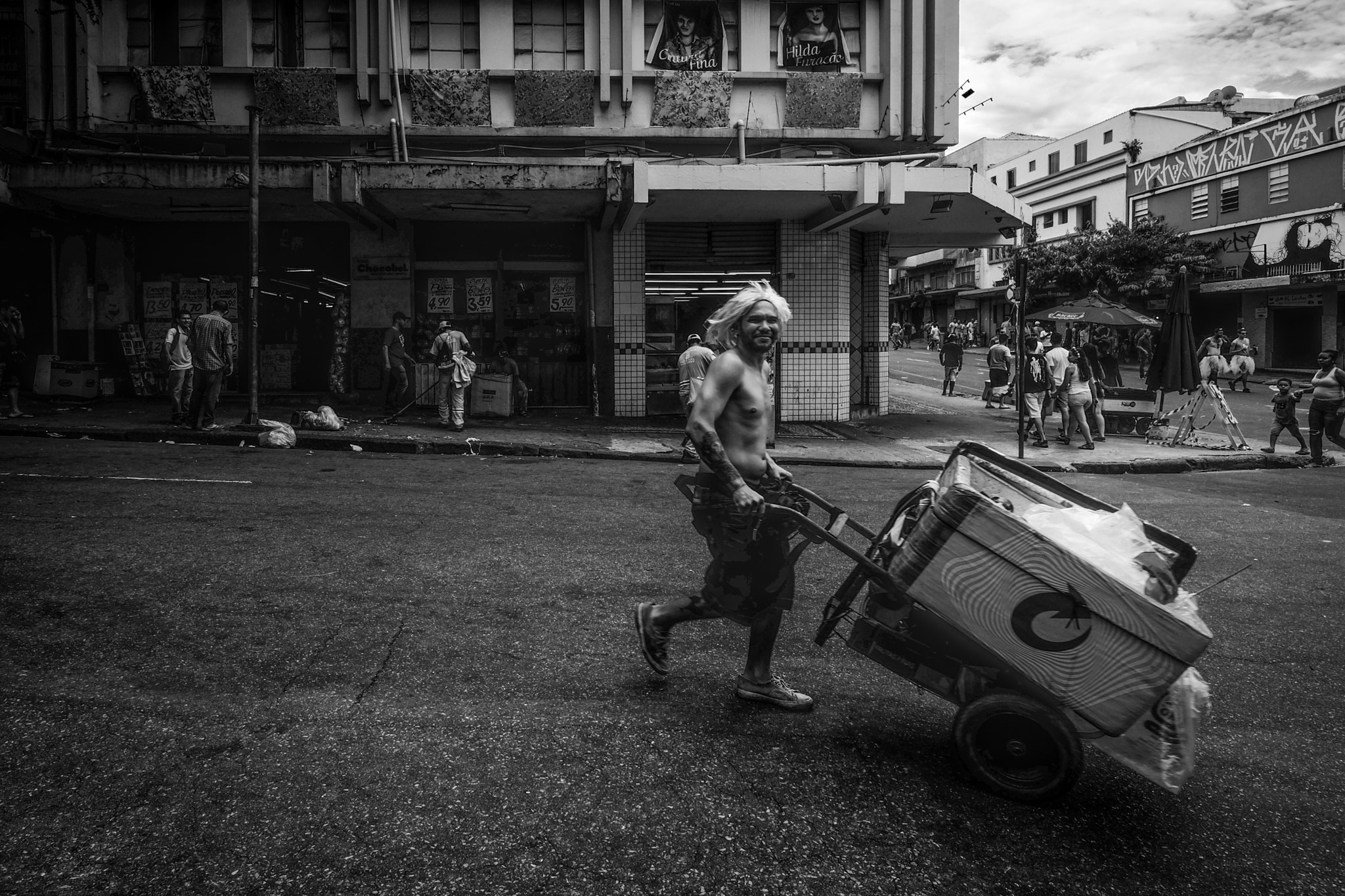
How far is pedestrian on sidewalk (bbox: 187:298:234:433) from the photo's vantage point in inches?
479

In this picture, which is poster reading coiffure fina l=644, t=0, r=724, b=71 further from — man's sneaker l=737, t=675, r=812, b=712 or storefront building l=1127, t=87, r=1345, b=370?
storefront building l=1127, t=87, r=1345, b=370

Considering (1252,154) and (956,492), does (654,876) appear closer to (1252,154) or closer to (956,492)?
(956,492)

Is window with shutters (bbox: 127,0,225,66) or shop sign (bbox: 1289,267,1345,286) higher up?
window with shutters (bbox: 127,0,225,66)

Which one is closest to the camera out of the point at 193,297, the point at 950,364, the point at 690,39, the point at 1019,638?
the point at 1019,638

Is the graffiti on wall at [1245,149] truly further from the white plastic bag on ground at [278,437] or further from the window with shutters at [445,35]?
the white plastic bag on ground at [278,437]

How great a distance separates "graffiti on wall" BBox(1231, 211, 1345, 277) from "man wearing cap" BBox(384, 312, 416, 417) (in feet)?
A: 101

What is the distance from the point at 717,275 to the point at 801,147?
9.15 ft

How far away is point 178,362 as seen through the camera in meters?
12.7

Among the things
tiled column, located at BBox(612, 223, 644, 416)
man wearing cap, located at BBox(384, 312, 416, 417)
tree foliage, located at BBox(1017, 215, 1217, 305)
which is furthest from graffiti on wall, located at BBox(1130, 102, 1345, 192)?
man wearing cap, located at BBox(384, 312, 416, 417)

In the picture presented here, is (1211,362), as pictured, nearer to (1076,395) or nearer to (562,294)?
(1076,395)

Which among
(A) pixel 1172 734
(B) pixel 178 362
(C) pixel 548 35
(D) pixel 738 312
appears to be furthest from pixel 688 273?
(A) pixel 1172 734

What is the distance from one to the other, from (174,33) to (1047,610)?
18159 mm

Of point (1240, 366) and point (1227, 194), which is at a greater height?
point (1227, 194)

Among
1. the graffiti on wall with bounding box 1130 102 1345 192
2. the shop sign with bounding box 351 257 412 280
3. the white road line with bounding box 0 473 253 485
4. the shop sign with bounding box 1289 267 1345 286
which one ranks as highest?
the graffiti on wall with bounding box 1130 102 1345 192
